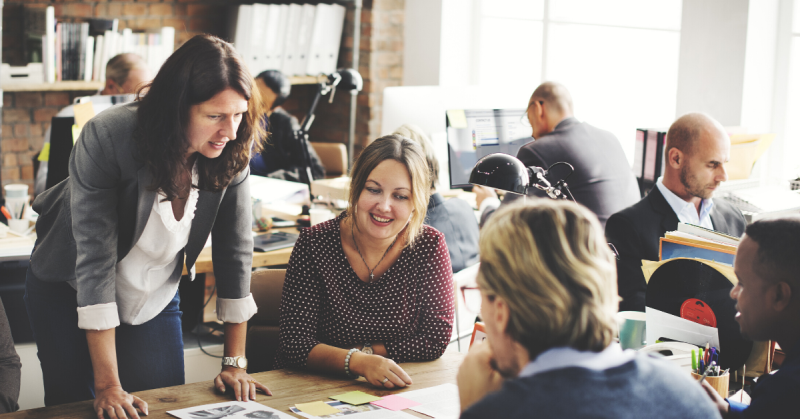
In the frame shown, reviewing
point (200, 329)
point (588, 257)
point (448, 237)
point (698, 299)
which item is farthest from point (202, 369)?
point (588, 257)

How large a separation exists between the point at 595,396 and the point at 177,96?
3.15 feet

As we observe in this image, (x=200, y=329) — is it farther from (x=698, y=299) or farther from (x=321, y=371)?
(x=698, y=299)

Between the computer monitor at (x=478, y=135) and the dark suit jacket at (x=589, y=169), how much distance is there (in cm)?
39

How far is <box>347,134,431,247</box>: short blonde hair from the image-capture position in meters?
1.80

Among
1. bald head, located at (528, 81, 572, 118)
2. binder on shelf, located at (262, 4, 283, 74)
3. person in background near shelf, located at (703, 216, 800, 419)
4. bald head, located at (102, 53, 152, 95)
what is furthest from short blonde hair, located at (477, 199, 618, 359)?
binder on shelf, located at (262, 4, 283, 74)

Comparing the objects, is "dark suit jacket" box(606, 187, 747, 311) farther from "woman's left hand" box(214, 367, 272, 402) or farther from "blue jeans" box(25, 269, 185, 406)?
"blue jeans" box(25, 269, 185, 406)

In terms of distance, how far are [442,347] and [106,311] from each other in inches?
28.8

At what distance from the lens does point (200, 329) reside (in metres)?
3.21

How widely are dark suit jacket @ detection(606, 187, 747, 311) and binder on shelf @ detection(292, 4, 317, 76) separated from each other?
121 inches

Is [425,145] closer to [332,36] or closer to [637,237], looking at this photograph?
[637,237]

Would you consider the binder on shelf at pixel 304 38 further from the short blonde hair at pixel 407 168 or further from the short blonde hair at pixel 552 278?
the short blonde hair at pixel 552 278

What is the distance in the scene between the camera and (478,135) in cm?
339

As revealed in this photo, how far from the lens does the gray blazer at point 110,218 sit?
137 centimetres

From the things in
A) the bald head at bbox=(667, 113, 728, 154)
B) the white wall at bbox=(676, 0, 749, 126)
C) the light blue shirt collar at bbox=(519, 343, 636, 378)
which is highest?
the white wall at bbox=(676, 0, 749, 126)
